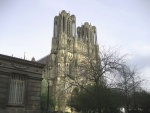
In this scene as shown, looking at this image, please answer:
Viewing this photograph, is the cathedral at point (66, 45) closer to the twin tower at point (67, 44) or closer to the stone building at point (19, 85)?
the twin tower at point (67, 44)

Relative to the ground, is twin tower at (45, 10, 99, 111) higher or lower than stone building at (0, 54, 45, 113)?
higher

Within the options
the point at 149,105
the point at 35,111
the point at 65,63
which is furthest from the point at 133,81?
the point at 65,63

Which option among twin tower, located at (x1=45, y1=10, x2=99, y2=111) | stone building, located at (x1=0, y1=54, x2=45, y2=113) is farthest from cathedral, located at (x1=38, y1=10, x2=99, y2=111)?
stone building, located at (x1=0, y1=54, x2=45, y2=113)

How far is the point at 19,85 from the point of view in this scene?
15.9 meters

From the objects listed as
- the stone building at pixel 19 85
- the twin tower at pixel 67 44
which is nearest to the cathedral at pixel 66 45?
the twin tower at pixel 67 44

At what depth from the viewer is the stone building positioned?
14922 millimetres

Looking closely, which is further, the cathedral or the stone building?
the cathedral

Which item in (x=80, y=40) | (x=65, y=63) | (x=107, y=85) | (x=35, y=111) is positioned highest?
(x=80, y=40)

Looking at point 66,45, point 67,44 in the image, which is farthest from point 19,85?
point 67,44

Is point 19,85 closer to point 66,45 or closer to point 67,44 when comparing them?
point 66,45

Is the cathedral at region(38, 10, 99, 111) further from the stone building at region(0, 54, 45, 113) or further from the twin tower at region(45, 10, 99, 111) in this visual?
the stone building at region(0, 54, 45, 113)

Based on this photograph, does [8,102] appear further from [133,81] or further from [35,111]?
[133,81]

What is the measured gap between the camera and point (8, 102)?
591 inches

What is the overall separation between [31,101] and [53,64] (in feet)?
173
